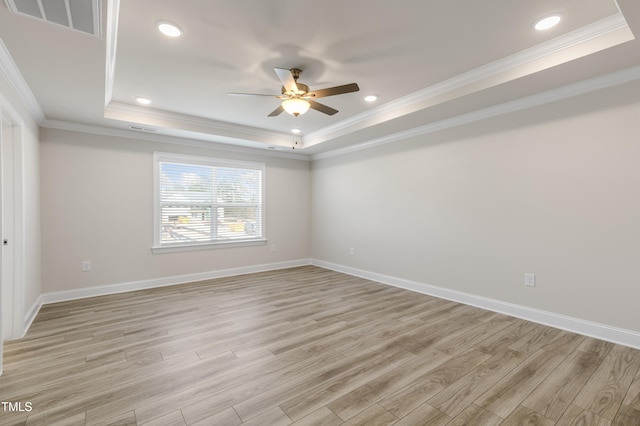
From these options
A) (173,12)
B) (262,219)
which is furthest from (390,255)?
(173,12)

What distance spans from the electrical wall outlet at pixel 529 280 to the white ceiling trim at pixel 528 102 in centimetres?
188

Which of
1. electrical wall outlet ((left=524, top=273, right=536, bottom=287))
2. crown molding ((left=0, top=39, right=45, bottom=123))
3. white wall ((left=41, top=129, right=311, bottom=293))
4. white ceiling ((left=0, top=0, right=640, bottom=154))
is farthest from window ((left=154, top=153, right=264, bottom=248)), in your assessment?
electrical wall outlet ((left=524, top=273, right=536, bottom=287))

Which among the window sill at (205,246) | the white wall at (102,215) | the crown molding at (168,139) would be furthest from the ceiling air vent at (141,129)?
the window sill at (205,246)

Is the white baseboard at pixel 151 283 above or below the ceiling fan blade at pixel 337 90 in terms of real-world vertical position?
below

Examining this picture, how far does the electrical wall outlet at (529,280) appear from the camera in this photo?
10.7ft

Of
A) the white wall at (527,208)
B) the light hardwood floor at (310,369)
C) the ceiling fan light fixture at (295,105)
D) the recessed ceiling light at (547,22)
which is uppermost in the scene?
the recessed ceiling light at (547,22)

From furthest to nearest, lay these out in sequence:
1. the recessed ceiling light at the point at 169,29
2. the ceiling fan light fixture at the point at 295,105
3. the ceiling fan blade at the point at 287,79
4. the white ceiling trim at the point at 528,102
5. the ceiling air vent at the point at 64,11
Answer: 1. the ceiling fan light fixture at the point at 295,105
2. the white ceiling trim at the point at 528,102
3. the ceiling fan blade at the point at 287,79
4. the recessed ceiling light at the point at 169,29
5. the ceiling air vent at the point at 64,11

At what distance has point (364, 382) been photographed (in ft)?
6.93

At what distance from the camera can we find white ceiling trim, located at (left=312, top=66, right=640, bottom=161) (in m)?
2.70

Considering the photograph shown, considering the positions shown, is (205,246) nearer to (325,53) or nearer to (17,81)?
(17,81)

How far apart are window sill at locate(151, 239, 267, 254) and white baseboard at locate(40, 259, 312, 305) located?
43cm

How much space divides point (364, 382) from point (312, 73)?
2.84 metres

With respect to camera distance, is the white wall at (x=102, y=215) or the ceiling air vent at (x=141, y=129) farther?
the ceiling air vent at (x=141, y=129)

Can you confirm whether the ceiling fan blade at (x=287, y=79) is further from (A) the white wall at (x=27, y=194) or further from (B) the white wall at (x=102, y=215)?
(B) the white wall at (x=102, y=215)
